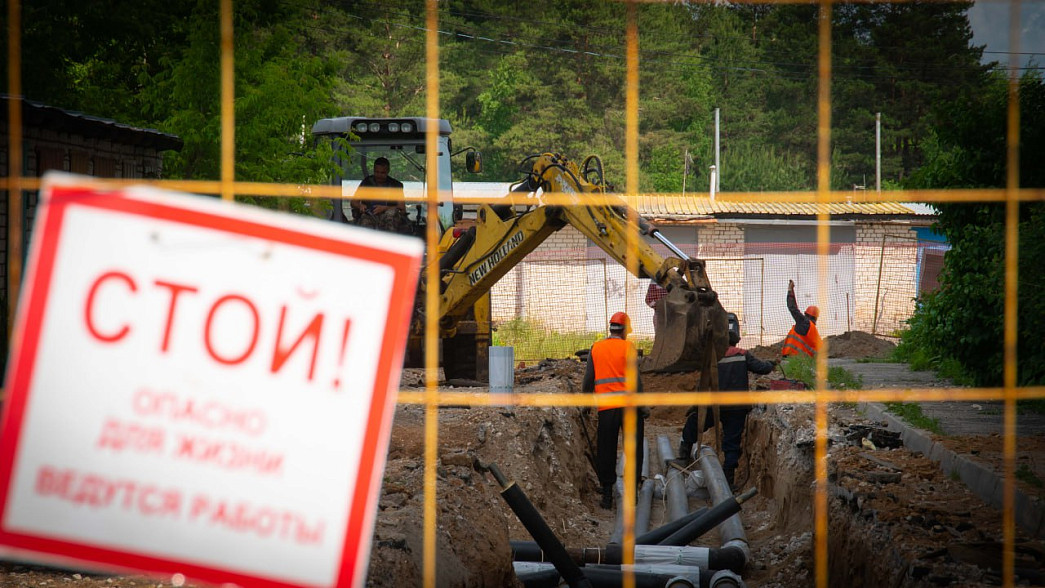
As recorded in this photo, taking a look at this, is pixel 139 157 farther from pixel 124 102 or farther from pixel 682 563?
pixel 682 563

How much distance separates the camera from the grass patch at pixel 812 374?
39.7ft

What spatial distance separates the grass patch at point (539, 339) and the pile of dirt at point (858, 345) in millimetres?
4250

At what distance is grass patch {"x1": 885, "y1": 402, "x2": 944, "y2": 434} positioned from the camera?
8.49 meters

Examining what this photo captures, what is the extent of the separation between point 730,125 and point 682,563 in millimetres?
22578

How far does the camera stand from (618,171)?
2317cm

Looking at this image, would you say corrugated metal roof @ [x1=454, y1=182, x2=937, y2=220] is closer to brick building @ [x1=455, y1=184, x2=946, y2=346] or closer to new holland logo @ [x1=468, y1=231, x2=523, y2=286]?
brick building @ [x1=455, y1=184, x2=946, y2=346]

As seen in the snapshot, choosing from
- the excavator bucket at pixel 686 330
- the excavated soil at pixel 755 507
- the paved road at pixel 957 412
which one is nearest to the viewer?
the excavated soil at pixel 755 507

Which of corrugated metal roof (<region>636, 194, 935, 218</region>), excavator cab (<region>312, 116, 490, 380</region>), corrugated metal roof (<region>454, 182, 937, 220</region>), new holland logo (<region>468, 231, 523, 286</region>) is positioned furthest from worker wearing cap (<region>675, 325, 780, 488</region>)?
corrugated metal roof (<region>636, 194, 935, 218</region>)

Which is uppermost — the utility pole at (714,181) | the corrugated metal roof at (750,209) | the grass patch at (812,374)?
the utility pole at (714,181)

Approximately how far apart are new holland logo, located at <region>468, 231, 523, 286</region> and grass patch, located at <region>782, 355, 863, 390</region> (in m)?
4.08

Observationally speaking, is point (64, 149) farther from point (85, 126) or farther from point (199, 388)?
point (199, 388)

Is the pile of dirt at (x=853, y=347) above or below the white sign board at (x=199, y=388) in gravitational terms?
below

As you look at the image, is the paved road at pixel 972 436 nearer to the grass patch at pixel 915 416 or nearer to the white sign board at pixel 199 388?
the grass patch at pixel 915 416

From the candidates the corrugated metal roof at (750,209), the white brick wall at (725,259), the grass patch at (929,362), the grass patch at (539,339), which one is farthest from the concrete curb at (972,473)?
the corrugated metal roof at (750,209)
